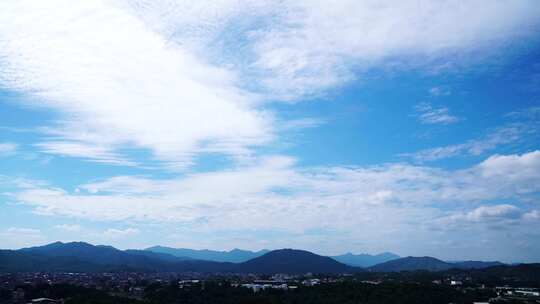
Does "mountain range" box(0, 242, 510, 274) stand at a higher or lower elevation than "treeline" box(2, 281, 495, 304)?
higher

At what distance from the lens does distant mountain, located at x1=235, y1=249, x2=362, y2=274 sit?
159500mm

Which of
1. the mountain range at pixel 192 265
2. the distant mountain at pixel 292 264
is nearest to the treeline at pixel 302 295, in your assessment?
the mountain range at pixel 192 265

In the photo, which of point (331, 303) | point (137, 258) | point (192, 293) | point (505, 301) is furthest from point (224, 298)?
point (137, 258)

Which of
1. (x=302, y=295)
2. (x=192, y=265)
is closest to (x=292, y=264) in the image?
(x=192, y=265)

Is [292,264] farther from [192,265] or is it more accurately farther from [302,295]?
[302,295]

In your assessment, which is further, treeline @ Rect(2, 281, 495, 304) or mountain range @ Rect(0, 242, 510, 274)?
mountain range @ Rect(0, 242, 510, 274)

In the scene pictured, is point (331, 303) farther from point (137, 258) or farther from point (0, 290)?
point (137, 258)

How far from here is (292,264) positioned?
565 feet

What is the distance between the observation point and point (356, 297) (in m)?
50.2

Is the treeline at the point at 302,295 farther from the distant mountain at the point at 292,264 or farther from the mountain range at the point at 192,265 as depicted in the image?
the distant mountain at the point at 292,264

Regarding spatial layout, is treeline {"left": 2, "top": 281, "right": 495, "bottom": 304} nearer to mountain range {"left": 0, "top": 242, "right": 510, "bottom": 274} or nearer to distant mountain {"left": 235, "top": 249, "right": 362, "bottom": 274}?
mountain range {"left": 0, "top": 242, "right": 510, "bottom": 274}

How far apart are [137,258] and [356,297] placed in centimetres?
15734

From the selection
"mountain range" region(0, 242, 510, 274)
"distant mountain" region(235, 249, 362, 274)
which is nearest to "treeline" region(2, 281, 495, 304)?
"mountain range" region(0, 242, 510, 274)

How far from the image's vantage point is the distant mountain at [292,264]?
15950 centimetres
